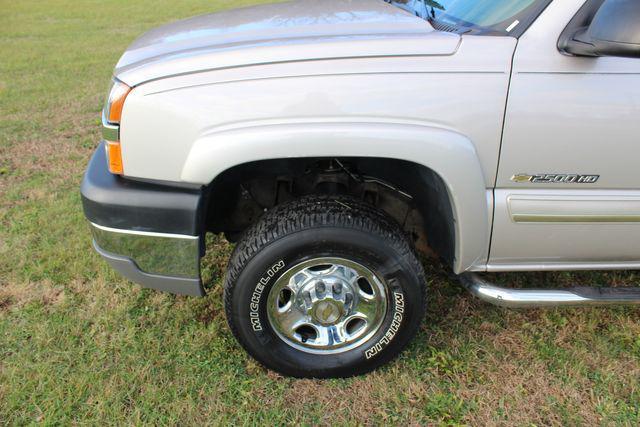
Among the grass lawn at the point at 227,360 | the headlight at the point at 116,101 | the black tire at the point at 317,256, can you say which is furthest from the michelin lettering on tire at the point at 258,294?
the headlight at the point at 116,101

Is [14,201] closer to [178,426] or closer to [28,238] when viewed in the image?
[28,238]

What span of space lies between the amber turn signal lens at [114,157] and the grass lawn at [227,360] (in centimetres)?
96

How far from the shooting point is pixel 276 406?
87.4 inches

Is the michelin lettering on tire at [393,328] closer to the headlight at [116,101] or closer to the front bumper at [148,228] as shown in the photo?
the front bumper at [148,228]

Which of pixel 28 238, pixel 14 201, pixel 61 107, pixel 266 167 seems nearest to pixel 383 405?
pixel 266 167

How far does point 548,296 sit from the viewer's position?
2.20m

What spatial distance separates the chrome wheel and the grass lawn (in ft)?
0.65

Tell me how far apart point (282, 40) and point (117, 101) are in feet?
2.23

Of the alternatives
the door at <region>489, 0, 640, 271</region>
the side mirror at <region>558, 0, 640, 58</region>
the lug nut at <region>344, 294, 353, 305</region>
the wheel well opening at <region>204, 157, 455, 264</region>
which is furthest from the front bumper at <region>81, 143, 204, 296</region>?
the side mirror at <region>558, 0, 640, 58</region>

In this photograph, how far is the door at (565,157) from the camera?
1.84 metres

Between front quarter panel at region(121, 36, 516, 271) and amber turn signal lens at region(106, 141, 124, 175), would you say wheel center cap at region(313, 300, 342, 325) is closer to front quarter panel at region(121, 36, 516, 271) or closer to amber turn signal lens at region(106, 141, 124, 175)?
front quarter panel at region(121, 36, 516, 271)

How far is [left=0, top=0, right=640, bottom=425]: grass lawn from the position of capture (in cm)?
219

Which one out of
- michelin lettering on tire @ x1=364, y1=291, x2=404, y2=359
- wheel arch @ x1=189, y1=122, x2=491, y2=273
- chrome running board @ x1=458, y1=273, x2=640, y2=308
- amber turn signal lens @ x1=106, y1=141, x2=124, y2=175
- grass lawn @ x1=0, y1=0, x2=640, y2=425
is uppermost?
wheel arch @ x1=189, y1=122, x2=491, y2=273

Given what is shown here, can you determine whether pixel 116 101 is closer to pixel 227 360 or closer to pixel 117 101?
pixel 117 101
